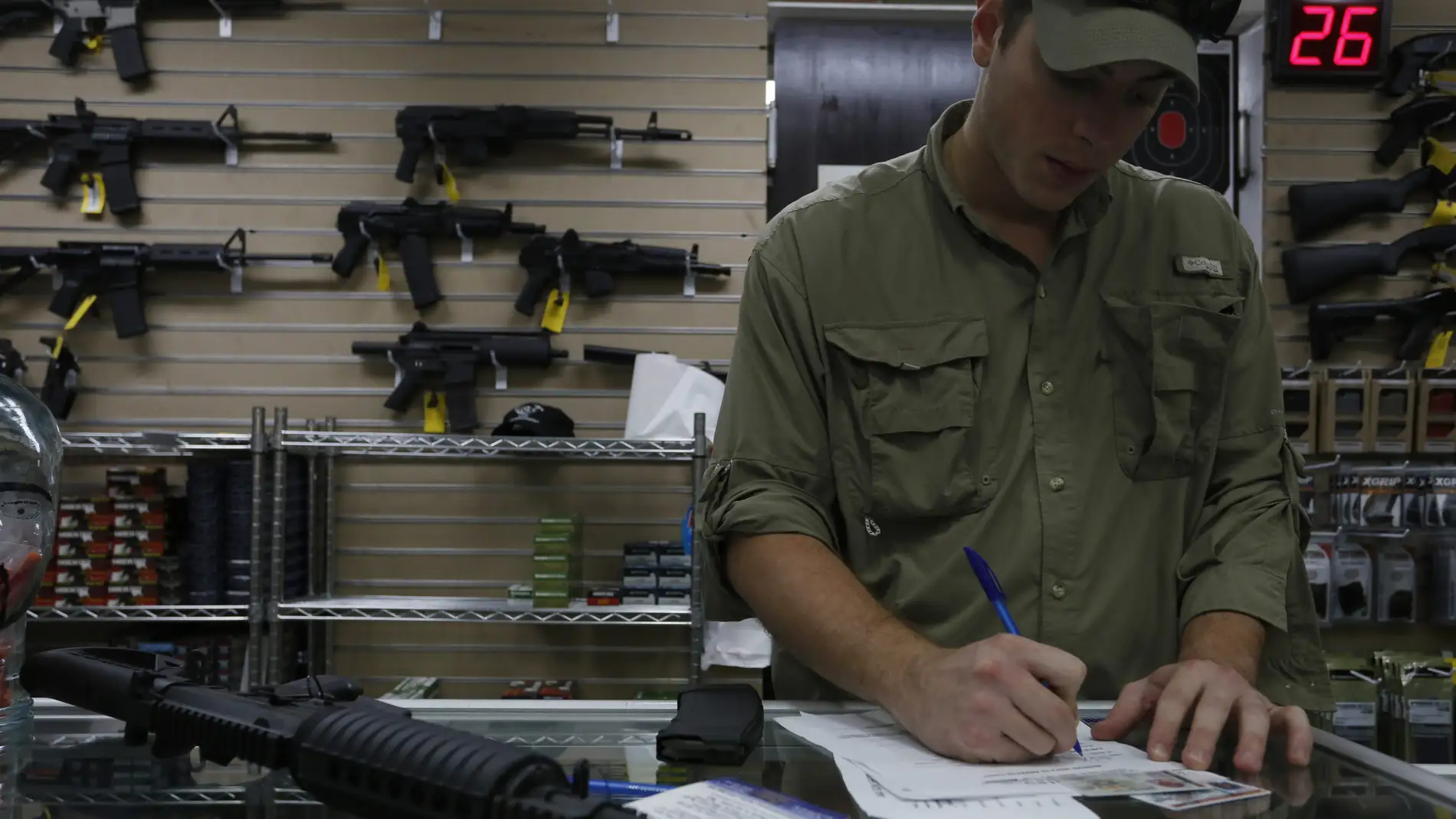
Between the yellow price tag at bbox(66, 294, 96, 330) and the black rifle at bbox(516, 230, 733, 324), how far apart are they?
1.37 meters

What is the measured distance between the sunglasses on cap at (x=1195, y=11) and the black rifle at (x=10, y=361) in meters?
3.55

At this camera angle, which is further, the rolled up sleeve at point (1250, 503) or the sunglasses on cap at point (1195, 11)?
the rolled up sleeve at point (1250, 503)

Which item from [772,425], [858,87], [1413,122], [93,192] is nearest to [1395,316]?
[1413,122]

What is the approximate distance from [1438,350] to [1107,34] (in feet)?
10.2

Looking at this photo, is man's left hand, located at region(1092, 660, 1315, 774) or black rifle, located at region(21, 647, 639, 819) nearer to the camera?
black rifle, located at region(21, 647, 639, 819)

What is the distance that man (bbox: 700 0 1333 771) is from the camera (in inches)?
43.4

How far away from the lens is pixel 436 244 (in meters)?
3.57

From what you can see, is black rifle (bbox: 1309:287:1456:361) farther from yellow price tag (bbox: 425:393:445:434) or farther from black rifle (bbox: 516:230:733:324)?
yellow price tag (bbox: 425:393:445:434)

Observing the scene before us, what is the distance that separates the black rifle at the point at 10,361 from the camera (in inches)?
133

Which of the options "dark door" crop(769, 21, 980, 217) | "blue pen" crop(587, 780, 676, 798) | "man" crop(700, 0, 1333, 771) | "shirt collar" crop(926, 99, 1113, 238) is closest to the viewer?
"blue pen" crop(587, 780, 676, 798)

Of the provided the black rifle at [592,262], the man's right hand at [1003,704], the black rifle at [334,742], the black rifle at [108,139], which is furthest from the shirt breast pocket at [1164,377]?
the black rifle at [108,139]

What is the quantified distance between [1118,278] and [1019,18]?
1.12ft

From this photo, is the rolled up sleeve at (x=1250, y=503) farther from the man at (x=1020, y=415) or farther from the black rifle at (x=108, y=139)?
the black rifle at (x=108, y=139)

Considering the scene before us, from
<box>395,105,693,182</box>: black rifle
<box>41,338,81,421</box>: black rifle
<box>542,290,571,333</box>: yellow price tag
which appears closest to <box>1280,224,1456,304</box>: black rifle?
<box>395,105,693,182</box>: black rifle
